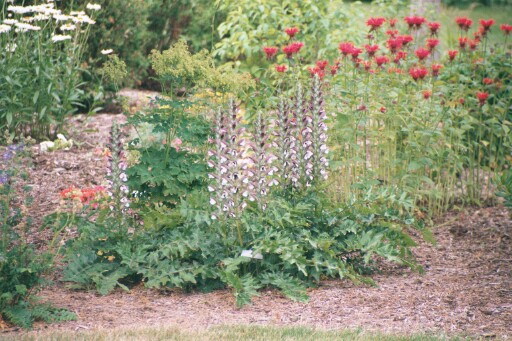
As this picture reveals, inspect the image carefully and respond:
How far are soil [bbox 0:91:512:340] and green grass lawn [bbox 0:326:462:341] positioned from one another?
13 centimetres

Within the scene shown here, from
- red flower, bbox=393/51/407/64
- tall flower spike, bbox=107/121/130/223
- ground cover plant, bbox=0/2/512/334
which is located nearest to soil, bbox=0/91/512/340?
ground cover plant, bbox=0/2/512/334

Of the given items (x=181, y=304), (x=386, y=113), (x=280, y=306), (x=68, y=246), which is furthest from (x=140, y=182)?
(x=386, y=113)

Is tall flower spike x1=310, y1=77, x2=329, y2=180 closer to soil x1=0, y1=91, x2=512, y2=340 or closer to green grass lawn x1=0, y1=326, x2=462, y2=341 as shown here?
soil x1=0, y1=91, x2=512, y2=340

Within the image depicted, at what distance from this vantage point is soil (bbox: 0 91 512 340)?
149 inches

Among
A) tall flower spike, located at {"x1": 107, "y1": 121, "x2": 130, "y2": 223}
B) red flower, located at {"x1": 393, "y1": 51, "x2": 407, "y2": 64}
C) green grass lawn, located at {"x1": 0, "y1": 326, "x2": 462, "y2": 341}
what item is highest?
red flower, located at {"x1": 393, "y1": 51, "x2": 407, "y2": 64}

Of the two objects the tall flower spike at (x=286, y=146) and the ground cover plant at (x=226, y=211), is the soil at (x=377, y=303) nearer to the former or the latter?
the ground cover plant at (x=226, y=211)

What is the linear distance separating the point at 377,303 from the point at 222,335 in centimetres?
107

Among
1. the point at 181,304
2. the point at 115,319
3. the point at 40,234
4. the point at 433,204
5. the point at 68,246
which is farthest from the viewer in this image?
the point at 433,204

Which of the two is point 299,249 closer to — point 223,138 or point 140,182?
point 223,138

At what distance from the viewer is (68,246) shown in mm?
4449

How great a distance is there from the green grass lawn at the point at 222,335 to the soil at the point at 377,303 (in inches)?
5.0

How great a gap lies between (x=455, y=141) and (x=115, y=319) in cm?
360

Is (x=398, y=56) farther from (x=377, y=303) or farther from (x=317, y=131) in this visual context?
(x=377, y=303)

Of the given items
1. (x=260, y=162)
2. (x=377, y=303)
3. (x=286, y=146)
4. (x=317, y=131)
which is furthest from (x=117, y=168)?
(x=377, y=303)
